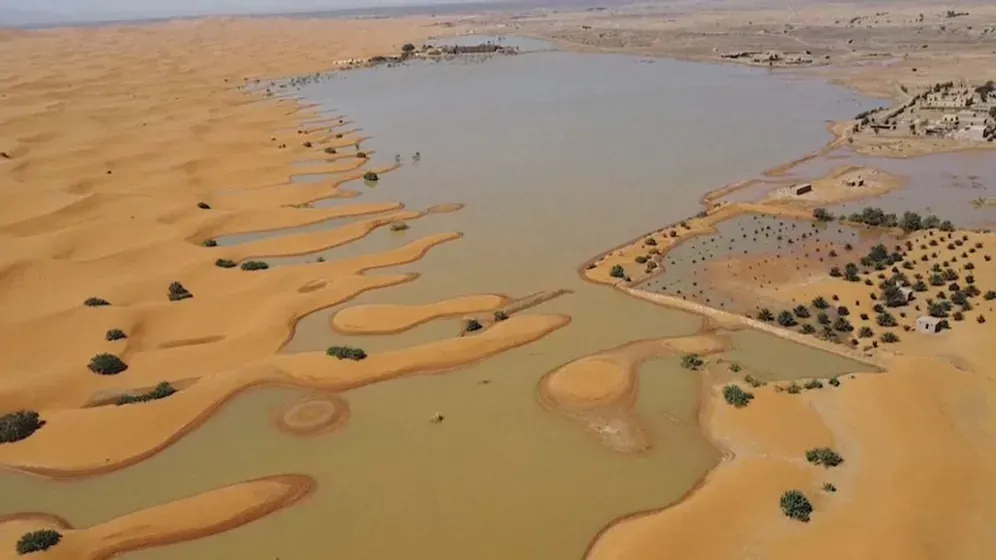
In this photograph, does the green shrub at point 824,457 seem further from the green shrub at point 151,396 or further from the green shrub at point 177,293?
the green shrub at point 177,293

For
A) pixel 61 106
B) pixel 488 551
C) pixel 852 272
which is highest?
pixel 61 106

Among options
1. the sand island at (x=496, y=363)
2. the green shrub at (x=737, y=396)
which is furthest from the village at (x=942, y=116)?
the green shrub at (x=737, y=396)

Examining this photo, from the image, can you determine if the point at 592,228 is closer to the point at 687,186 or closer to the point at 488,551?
the point at 687,186

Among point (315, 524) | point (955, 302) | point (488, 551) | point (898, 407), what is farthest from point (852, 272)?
point (315, 524)

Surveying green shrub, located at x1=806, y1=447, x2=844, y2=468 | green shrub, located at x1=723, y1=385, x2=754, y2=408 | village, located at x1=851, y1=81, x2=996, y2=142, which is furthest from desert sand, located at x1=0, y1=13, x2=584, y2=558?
village, located at x1=851, y1=81, x2=996, y2=142

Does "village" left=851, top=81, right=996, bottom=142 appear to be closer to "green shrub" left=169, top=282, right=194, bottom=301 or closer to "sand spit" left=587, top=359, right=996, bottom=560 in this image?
"sand spit" left=587, top=359, right=996, bottom=560

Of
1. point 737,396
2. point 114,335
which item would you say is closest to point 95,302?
point 114,335
